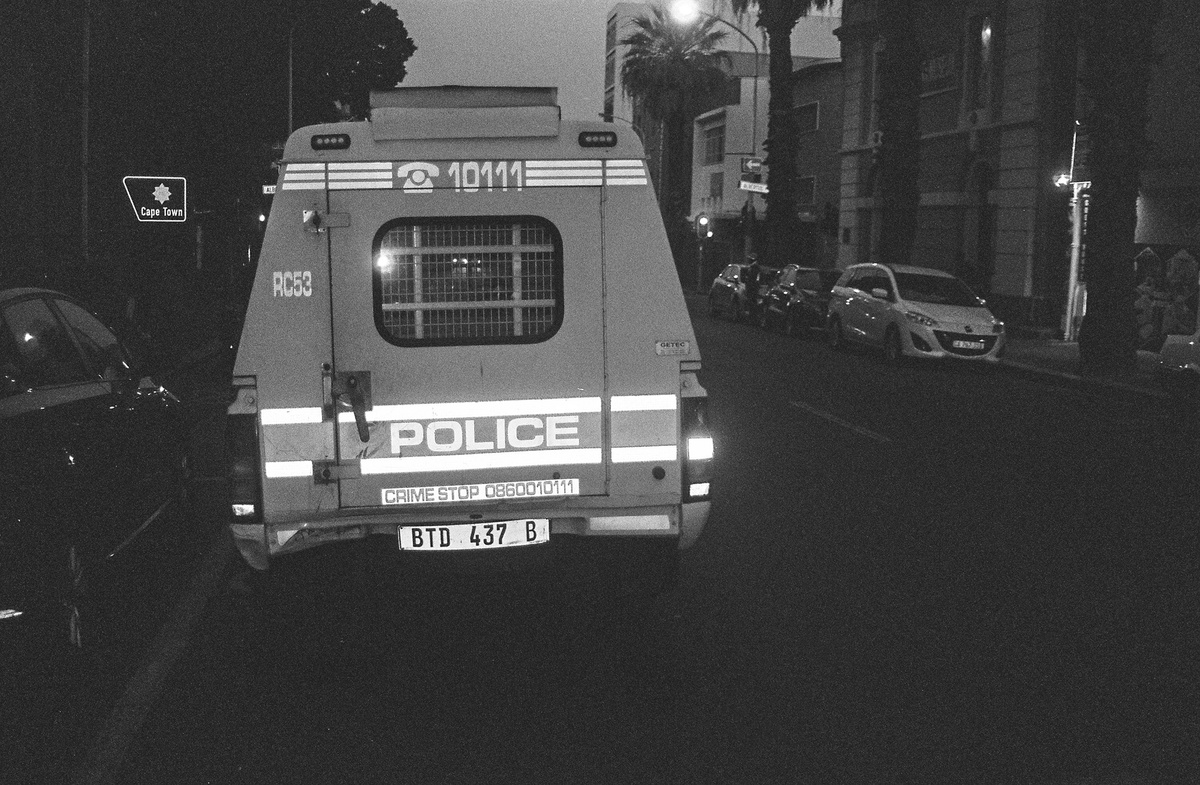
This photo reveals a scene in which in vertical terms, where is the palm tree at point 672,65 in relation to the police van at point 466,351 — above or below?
above

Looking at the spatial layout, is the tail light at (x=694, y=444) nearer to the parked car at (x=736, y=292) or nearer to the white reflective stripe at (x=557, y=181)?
the white reflective stripe at (x=557, y=181)

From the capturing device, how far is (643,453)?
5.94 meters

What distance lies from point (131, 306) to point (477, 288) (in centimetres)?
232

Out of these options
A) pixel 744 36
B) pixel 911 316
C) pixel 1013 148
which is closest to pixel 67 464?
pixel 911 316

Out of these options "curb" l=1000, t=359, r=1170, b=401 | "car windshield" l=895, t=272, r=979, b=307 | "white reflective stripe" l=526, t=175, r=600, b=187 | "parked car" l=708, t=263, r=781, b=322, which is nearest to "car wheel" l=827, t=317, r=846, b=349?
"car windshield" l=895, t=272, r=979, b=307

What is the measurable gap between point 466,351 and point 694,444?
1.05 metres

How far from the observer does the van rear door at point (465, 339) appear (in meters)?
5.71

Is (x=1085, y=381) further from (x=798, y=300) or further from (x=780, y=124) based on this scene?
(x=780, y=124)

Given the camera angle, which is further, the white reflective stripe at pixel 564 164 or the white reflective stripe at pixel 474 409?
the white reflective stripe at pixel 564 164

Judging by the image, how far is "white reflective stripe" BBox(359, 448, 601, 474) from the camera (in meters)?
5.73

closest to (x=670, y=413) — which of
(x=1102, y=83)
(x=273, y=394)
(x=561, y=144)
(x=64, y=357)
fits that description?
(x=561, y=144)

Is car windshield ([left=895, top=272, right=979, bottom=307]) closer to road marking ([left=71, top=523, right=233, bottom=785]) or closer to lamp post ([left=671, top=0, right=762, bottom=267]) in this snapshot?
road marking ([left=71, top=523, right=233, bottom=785])

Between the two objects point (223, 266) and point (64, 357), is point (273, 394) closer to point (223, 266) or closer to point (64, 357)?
point (64, 357)

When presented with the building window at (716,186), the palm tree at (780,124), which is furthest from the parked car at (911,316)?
the building window at (716,186)
